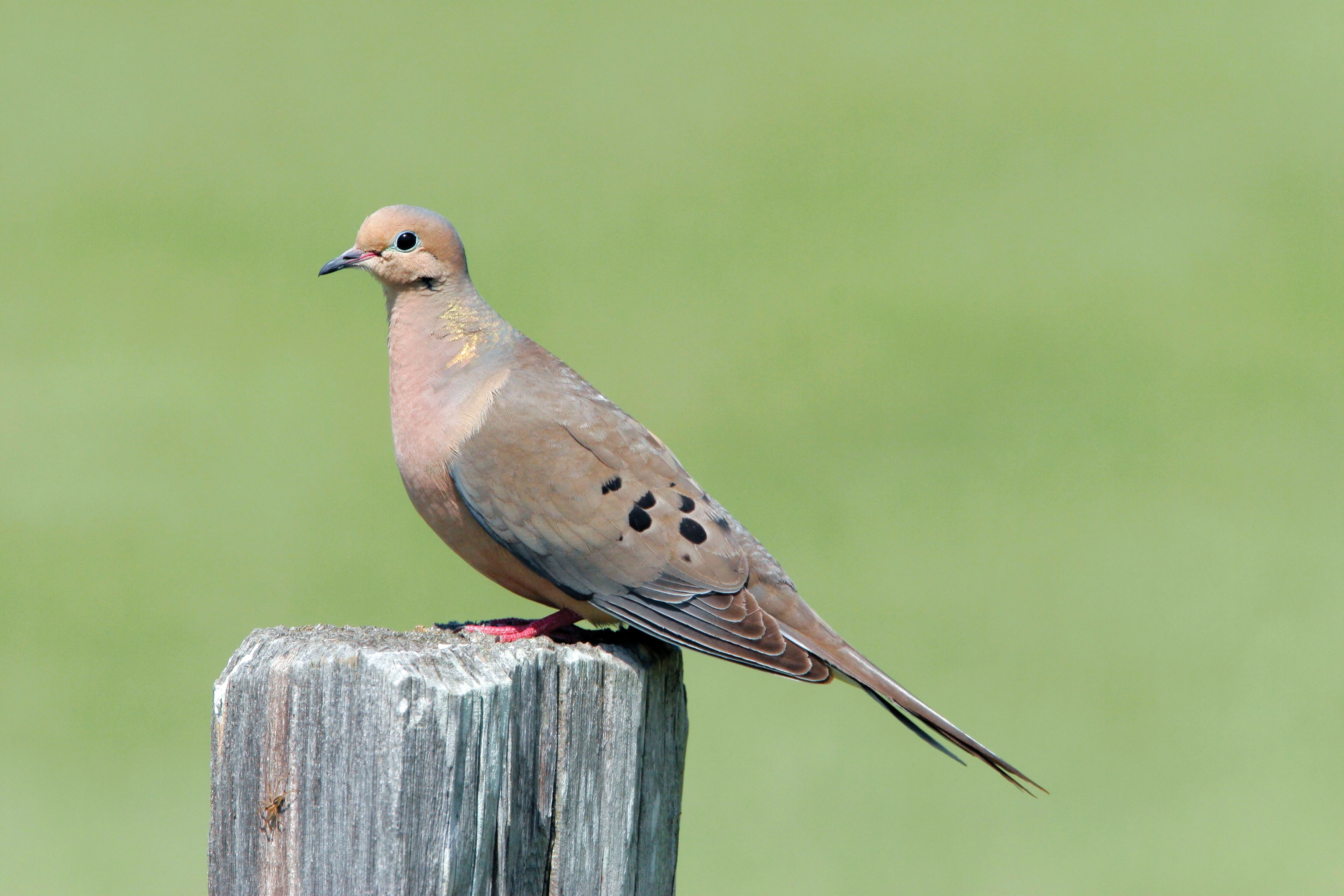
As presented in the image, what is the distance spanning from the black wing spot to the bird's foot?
0.41 meters

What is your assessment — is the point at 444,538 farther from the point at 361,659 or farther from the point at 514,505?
the point at 361,659

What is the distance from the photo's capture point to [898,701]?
3492 mm

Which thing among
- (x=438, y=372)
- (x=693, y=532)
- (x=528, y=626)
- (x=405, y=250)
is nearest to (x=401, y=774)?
(x=528, y=626)

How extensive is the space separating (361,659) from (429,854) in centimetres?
39

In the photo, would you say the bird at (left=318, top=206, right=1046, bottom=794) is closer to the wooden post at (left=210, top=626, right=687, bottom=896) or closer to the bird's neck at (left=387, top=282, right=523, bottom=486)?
the bird's neck at (left=387, top=282, right=523, bottom=486)

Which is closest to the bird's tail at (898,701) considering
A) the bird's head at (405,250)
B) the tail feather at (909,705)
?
the tail feather at (909,705)

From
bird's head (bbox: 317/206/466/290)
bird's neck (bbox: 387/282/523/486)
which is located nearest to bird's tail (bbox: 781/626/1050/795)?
bird's neck (bbox: 387/282/523/486)

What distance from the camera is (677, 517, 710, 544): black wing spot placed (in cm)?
383

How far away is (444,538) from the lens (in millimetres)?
4172

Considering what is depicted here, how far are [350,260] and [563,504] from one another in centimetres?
114

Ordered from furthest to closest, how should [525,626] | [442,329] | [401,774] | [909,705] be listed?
[442,329] < [525,626] < [909,705] < [401,774]

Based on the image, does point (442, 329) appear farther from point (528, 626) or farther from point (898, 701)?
point (898, 701)

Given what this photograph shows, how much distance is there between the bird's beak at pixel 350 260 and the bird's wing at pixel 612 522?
26.9 inches

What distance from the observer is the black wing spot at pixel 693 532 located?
3.83m
